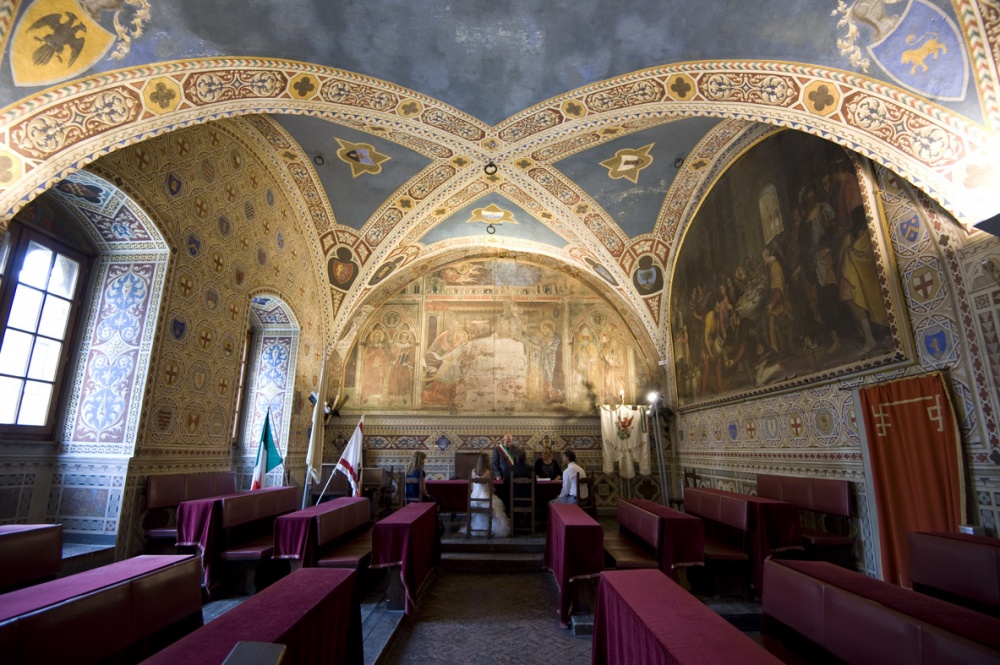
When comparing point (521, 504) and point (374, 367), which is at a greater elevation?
point (374, 367)

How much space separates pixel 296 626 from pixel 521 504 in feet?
25.1

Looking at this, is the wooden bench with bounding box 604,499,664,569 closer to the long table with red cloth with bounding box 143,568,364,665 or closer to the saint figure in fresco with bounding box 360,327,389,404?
the long table with red cloth with bounding box 143,568,364,665

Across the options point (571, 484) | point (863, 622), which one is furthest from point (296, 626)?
point (571, 484)

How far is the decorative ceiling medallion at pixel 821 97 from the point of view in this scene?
192 inches

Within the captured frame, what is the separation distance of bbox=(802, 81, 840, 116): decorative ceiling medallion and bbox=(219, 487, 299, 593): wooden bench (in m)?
7.79

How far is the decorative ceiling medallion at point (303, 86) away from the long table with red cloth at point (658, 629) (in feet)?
21.2

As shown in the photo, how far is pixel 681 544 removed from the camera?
4.88 meters

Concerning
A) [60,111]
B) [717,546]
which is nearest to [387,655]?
[717,546]

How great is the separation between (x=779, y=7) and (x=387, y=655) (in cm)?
704

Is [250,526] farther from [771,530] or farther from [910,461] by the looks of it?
[910,461]

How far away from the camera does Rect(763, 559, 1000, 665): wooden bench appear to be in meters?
1.78

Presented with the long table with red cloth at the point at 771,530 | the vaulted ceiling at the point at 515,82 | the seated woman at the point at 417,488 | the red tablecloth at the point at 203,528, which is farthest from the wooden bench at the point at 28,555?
the long table with red cloth at the point at 771,530

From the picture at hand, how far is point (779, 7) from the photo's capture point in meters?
4.65

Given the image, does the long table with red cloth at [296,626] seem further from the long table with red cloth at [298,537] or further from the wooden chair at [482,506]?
the wooden chair at [482,506]
